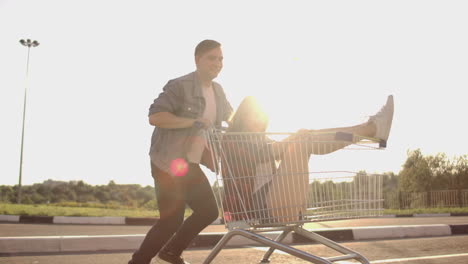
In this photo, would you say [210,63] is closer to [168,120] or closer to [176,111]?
[176,111]

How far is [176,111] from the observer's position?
3496 millimetres

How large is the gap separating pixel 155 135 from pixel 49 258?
7.56 feet

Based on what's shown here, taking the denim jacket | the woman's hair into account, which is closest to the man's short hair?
the denim jacket

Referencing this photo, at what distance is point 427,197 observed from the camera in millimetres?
28062

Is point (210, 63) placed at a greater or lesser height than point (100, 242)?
greater

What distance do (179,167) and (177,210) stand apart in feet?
0.94

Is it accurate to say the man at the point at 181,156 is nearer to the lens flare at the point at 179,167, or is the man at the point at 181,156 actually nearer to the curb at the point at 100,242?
the lens flare at the point at 179,167

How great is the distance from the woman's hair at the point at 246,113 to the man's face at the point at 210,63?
1.44 feet

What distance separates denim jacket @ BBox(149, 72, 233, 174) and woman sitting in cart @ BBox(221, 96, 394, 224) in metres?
0.40

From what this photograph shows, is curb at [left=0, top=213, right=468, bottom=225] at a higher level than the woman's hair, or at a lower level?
lower

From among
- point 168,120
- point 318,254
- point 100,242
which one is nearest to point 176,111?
point 168,120

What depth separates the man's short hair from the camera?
355 centimetres

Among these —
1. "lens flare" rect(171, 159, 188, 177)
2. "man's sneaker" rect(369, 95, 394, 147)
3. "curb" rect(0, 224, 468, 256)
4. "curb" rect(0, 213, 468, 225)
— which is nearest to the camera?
"man's sneaker" rect(369, 95, 394, 147)

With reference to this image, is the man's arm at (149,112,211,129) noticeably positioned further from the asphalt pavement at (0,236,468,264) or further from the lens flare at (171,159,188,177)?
the asphalt pavement at (0,236,468,264)
